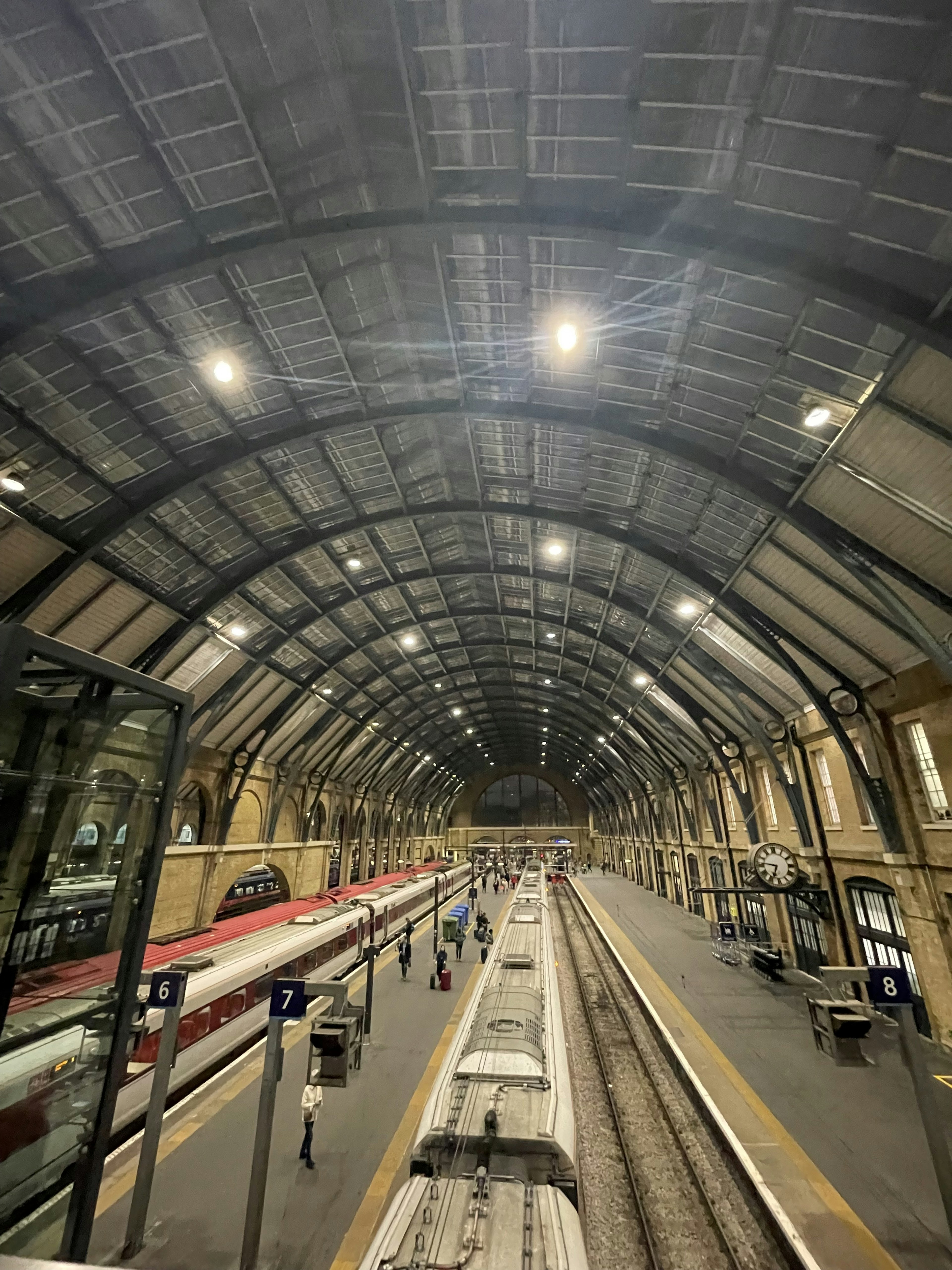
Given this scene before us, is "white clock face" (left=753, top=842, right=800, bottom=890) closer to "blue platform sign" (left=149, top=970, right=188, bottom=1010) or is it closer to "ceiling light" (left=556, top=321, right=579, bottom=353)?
"ceiling light" (left=556, top=321, right=579, bottom=353)

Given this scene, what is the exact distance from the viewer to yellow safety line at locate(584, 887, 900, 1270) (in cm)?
619

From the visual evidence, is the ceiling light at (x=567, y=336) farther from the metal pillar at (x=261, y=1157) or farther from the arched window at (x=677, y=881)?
the arched window at (x=677, y=881)

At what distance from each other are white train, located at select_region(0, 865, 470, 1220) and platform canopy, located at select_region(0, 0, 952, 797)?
9117mm

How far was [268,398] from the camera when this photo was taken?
11.4 metres

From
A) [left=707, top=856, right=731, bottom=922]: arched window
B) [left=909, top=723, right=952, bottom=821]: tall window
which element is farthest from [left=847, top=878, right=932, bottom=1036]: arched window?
[left=707, top=856, right=731, bottom=922]: arched window

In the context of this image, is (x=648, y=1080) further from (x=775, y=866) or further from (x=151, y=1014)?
(x=151, y=1014)

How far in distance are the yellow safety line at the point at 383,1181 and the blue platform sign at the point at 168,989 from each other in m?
3.35

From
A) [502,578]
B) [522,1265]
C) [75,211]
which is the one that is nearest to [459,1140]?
[522,1265]

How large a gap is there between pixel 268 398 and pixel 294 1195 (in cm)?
1358

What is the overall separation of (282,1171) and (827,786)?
671 inches

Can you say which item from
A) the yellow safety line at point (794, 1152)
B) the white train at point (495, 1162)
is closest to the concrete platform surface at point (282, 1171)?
the white train at point (495, 1162)

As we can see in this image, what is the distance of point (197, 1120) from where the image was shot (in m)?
8.66

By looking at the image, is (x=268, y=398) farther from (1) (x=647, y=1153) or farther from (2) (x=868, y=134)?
(1) (x=647, y=1153)

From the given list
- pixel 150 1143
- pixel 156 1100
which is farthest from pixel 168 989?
pixel 150 1143
